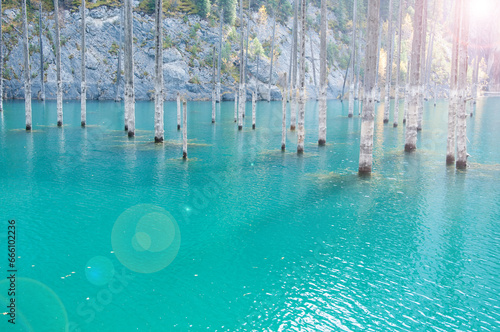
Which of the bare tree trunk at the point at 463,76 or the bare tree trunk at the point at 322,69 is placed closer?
the bare tree trunk at the point at 463,76

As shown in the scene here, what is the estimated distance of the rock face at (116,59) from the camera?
8044 centimetres

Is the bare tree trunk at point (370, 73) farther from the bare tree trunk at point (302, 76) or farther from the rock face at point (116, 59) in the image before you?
the rock face at point (116, 59)

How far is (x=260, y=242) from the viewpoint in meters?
14.0

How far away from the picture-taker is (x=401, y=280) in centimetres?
1136

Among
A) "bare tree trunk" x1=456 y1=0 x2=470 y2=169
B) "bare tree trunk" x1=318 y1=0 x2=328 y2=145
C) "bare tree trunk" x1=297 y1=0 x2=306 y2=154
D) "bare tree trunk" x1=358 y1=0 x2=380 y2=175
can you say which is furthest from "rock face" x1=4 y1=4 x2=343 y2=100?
"bare tree trunk" x1=358 y1=0 x2=380 y2=175

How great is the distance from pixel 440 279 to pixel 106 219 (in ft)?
38.0

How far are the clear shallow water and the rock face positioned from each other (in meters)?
59.9

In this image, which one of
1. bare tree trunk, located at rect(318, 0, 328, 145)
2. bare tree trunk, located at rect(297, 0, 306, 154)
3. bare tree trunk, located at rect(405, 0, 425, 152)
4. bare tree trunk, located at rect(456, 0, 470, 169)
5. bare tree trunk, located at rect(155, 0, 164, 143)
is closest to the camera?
bare tree trunk, located at rect(456, 0, 470, 169)

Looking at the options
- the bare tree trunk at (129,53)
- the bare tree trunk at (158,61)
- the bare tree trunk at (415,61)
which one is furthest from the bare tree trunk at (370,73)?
the bare tree trunk at (129,53)

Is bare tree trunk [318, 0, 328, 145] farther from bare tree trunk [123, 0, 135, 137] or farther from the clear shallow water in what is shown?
bare tree trunk [123, 0, 135, 137]

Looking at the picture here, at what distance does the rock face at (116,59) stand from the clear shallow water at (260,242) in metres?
59.9

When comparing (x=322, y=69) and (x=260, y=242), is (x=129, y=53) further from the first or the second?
(x=260, y=242)

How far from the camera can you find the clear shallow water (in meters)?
9.73

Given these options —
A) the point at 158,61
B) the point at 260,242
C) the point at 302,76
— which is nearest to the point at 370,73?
the point at 302,76
